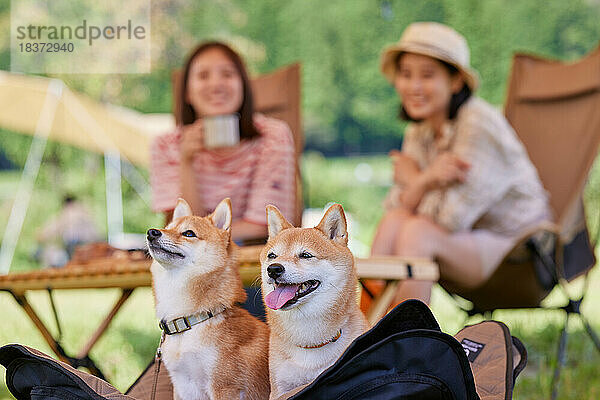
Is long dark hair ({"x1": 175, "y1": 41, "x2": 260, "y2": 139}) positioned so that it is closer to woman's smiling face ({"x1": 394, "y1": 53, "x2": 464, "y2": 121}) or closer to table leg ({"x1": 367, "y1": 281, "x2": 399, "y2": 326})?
woman's smiling face ({"x1": 394, "y1": 53, "x2": 464, "y2": 121})

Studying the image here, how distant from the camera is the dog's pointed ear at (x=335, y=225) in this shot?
81 centimetres

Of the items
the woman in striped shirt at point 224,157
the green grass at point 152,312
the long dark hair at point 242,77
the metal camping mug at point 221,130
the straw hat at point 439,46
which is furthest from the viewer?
the green grass at point 152,312

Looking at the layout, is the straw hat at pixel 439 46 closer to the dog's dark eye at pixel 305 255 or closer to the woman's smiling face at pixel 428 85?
the woman's smiling face at pixel 428 85

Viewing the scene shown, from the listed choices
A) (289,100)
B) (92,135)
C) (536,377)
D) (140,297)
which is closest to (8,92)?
(92,135)

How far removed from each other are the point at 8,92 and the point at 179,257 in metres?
4.13

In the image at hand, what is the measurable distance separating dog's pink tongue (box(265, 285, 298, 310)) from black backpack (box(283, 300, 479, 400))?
3.3 inches

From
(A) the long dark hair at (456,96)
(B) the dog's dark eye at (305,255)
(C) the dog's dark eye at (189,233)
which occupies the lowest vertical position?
(B) the dog's dark eye at (305,255)

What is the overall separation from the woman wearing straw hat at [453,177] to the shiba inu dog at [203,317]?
116 cm

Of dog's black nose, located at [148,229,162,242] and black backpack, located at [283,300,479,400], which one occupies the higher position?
dog's black nose, located at [148,229,162,242]

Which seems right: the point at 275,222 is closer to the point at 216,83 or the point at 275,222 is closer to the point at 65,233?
the point at 216,83

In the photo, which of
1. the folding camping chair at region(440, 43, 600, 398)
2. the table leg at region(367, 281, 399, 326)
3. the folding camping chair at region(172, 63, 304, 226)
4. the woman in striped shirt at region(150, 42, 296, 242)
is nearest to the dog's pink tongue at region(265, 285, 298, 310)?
the table leg at region(367, 281, 399, 326)

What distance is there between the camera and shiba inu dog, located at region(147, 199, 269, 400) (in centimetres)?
84

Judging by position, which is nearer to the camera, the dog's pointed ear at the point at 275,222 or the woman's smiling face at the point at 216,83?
the dog's pointed ear at the point at 275,222

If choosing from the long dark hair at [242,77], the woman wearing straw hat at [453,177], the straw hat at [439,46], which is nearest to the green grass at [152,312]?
the woman wearing straw hat at [453,177]
